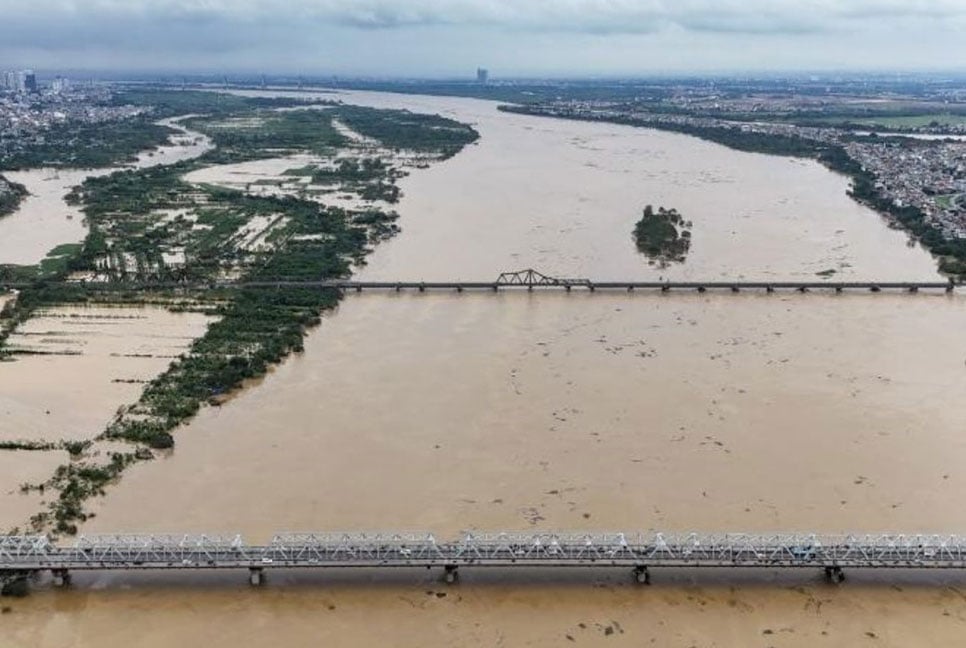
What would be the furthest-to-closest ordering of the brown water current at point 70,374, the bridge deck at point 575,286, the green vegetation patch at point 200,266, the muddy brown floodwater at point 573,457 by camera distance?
the bridge deck at point 575,286 → the green vegetation patch at point 200,266 → the brown water current at point 70,374 → the muddy brown floodwater at point 573,457

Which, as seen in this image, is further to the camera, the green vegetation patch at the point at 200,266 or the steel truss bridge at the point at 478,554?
the green vegetation patch at the point at 200,266

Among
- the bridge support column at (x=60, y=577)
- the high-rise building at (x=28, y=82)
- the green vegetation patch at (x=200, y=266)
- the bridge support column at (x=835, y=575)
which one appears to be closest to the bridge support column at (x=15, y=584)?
the bridge support column at (x=60, y=577)

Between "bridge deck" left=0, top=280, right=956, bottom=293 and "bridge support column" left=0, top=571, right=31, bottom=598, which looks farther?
"bridge deck" left=0, top=280, right=956, bottom=293

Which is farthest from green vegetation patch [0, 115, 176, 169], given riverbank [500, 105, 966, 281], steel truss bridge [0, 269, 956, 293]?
riverbank [500, 105, 966, 281]

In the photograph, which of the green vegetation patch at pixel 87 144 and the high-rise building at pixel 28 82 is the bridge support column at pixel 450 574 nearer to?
the green vegetation patch at pixel 87 144

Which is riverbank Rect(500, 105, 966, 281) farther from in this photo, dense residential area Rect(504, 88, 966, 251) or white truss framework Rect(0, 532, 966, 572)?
white truss framework Rect(0, 532, 966, 572)

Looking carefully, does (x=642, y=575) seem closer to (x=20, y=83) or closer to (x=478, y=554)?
(x=478, y=554)
